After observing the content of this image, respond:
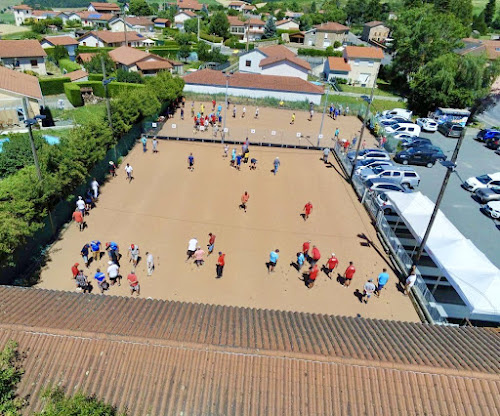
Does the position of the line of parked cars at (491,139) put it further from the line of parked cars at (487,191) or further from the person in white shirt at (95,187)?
the person in white shirt at (95,187)

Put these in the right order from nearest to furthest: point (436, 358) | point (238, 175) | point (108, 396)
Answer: point (108, 396) → point (436, 358) → point (238, 175)

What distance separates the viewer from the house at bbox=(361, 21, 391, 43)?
278 feet

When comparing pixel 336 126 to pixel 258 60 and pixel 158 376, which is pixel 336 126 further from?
pixel 158 376

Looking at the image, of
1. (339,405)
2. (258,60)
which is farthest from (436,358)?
Result: (258,60)

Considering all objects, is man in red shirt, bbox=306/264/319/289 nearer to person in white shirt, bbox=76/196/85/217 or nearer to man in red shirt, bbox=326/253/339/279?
man in red shirt, bbox=326/253/339/279

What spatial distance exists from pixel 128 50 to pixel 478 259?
51227 mm

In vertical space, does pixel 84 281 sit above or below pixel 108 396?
below

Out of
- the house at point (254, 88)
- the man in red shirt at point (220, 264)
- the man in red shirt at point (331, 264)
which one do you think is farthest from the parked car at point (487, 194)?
the house at point (254, 88)

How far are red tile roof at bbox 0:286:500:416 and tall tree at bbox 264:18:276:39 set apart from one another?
89643mm

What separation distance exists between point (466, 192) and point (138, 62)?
139ft

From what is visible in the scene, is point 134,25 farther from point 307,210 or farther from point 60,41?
point 307,210

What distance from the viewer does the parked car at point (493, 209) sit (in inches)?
809

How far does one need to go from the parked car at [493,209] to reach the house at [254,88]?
967 inches

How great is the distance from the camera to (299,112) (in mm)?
39906
